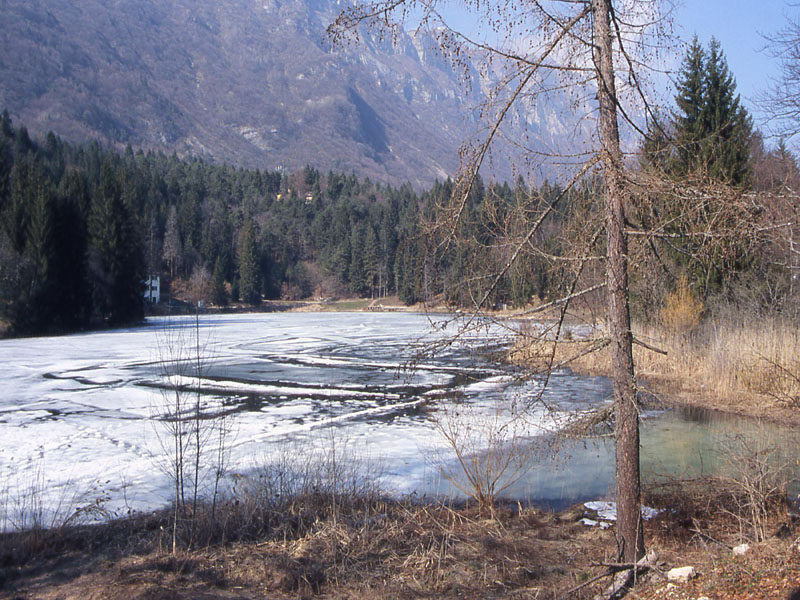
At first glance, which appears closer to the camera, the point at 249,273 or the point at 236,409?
the point at 236,409

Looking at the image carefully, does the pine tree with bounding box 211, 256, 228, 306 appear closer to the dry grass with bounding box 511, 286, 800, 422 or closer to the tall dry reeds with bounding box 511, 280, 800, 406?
the tall dry reeds with bounding box 511, 280, 800, 406

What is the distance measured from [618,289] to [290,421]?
27.0ft

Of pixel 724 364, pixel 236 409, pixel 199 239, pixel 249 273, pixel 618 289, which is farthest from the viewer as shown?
pixel 199 239

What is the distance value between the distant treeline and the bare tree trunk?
2.02 ft

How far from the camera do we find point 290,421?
11578 mm

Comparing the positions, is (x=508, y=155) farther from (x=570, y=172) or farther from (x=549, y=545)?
(x=549, y=545)

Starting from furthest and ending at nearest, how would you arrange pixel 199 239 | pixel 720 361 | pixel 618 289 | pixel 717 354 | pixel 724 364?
1. pixel 199 239
2. pixel 717 354
3. pixel 720 361
4. pixel 724 364
5. pixel 618 289

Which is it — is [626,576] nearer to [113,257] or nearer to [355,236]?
[113,257]

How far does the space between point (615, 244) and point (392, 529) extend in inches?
131

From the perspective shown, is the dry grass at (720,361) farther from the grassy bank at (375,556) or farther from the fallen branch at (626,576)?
the fallen branch at (626,576)

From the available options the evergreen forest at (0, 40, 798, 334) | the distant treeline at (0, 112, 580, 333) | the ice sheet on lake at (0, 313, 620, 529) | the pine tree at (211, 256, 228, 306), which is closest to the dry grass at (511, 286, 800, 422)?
the evergreen forest at (0, 40, 798, 334)

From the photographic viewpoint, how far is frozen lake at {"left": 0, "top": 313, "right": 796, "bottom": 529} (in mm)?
7574

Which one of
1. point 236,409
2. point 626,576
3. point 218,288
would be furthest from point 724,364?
point 218,288

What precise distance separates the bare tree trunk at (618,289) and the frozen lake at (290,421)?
615mm
